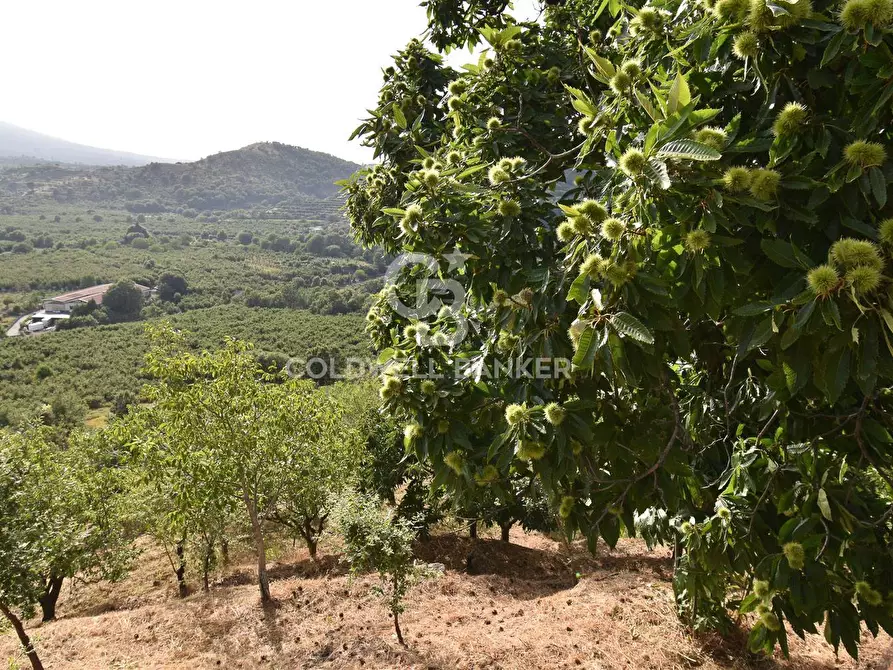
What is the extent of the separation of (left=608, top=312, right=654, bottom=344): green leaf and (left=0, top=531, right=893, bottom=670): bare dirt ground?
3.57 meters

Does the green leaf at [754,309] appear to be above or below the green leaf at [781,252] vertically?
below

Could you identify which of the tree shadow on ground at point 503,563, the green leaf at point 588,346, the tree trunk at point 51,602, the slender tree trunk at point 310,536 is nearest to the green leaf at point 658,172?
the green leaf at point 588,346

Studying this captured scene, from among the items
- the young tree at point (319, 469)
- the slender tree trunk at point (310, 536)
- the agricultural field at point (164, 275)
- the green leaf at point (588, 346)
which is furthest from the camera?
the agricultural field at point (164, 275)

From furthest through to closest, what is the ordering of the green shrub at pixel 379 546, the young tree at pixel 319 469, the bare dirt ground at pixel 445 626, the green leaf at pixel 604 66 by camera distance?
the young tree at pixel 319 469 → the green shrub at pixel 379 546 → the bare dirt ground at pixel 445 626 → the green leaf at pixel 604 66

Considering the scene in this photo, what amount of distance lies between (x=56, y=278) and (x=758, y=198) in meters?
86.6

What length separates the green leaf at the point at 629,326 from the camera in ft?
4.71

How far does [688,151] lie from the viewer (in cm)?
133

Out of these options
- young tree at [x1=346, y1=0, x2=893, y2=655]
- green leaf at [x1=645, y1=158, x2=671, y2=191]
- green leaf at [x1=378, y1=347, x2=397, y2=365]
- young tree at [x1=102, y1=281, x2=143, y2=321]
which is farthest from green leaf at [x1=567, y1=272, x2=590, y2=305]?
young tree at [x1=102, y1=281, x2=143, y2=321]

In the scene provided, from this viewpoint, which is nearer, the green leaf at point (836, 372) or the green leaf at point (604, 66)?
the green leaf at point (836, 372)

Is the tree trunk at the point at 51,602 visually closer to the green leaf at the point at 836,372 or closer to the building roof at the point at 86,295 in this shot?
the green leaf at the point at 836,372

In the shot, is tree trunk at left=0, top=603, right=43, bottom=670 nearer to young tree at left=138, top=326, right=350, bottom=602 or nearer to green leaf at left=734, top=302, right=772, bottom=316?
young tree at left=138, top=326, right=350, bottom=602

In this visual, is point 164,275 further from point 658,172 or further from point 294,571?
point 658,172

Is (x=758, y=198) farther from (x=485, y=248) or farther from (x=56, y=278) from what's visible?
(x=56, y=278)

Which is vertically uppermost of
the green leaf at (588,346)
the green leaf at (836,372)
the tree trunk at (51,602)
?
the green leaf at (836,372)
